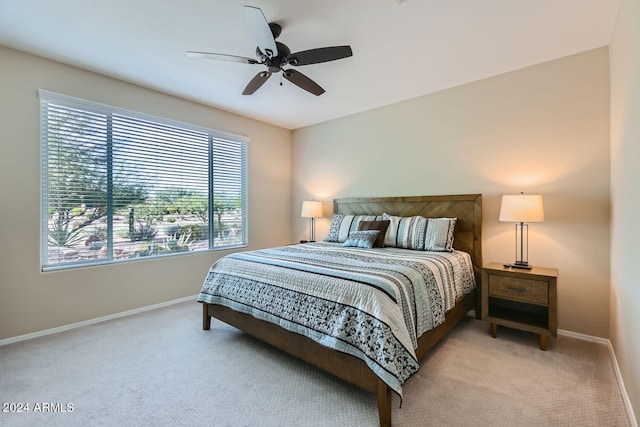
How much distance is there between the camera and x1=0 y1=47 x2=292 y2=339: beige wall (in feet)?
8.46

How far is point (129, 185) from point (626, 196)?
14.7 ft

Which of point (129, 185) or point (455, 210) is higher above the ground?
point (129, 185)

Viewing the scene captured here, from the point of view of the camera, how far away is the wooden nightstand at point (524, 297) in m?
2.38

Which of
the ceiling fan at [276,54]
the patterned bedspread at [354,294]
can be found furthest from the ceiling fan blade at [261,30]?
the patterned bedspread at [354,294]

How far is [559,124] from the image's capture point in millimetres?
2742

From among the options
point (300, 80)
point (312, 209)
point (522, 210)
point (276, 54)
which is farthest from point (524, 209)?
point (312, 209)

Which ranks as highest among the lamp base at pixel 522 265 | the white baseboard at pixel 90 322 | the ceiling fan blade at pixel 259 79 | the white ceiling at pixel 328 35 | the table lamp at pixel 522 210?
the white ceiling at pixel 328 35

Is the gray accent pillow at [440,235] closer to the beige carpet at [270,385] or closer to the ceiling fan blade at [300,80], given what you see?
the beige carpet at [270,385]

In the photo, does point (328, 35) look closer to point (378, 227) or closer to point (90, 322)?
point (378, 227)

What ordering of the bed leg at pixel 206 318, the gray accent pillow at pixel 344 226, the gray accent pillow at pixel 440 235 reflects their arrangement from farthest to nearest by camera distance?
the gray accent pillow at pixel 344 226
the gray accent pillow at pixel 440 235
the bed leg at pixel 206 318

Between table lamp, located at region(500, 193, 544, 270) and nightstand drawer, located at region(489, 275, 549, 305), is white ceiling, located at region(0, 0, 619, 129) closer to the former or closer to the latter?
table lamp, located at region(500, 193, 544, 270)

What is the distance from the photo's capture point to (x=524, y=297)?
2.51 m

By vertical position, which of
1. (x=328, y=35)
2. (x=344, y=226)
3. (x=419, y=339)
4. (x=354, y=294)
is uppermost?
(x=328, y=35)

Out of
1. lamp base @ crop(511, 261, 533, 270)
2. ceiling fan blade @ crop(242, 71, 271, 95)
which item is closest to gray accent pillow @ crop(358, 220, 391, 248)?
lamp base @ crop(511, 261, 533, 270)
